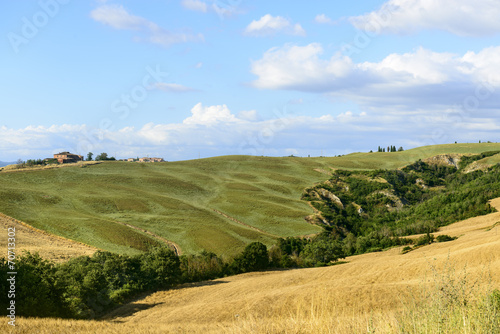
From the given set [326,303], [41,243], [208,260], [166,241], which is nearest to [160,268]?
[208,260]

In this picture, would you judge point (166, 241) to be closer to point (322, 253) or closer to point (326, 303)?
point (322, 253)

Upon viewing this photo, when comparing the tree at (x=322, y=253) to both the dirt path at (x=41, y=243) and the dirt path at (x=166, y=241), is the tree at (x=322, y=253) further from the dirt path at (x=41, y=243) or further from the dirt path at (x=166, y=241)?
the dirt path at (x=41, y=243)

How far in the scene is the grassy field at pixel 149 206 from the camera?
104 m

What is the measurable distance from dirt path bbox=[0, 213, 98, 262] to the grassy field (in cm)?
283

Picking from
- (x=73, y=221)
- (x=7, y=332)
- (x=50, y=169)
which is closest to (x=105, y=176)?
(x=50, y=169)

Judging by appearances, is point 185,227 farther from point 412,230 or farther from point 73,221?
point 412,230

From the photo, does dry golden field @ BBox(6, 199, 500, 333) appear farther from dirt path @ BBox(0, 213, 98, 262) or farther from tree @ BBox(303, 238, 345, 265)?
dirt path @ BBox(0, 213, 98, 262)

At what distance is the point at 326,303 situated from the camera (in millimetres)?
9789

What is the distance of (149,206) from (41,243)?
1931 inches

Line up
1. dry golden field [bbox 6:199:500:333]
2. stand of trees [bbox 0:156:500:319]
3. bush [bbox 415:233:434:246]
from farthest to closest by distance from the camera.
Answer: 1. bush [bbox 415:233:434:246]
2. stand of trees [bbox 0:156:500:319]
3. dry golden field [bbox 6:199:500:333]

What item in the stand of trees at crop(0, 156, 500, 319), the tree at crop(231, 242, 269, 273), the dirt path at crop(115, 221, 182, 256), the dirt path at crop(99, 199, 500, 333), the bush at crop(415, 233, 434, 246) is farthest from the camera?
the dirt path at crop(115, 221, 182, 256)

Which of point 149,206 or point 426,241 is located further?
point 149,206

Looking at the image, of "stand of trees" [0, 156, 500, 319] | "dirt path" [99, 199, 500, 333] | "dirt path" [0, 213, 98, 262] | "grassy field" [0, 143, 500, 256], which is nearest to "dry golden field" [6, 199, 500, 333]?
"dirt path" [99, 199, 500, 333]

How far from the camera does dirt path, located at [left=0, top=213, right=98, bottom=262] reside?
3000 inches
